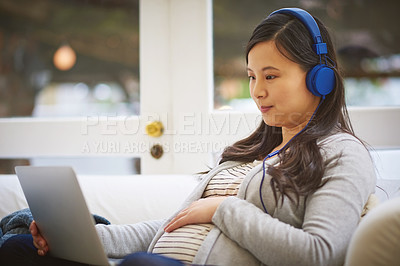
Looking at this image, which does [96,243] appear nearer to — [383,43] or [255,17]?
[255,17]

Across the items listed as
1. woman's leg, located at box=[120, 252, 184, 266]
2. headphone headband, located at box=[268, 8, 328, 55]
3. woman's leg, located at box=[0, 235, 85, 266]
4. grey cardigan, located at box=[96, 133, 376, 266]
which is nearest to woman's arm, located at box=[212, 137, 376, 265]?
grey cardigan, located at box=[96, 133, 376, 266]

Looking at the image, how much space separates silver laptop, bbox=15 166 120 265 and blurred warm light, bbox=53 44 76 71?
120 centimetres

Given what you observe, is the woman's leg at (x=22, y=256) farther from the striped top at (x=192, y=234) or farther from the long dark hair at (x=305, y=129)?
the long dark hair at (x=305, y=129)

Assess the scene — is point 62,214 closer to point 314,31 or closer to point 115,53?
point 314,31

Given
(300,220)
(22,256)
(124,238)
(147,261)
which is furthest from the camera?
(124,238)

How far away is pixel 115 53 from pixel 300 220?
1442mm

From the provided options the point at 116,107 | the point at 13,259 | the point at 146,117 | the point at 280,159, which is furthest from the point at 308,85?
the point at 116,107

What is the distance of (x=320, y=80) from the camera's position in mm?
1112

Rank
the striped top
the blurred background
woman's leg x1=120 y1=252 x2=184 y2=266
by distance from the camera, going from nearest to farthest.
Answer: woman's leg x1=120 y1=252 x2=184 y2=266 → the striped top → the blurred background

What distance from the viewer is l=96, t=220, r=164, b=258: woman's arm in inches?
47.4

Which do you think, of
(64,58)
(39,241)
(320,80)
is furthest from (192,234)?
(64,58)

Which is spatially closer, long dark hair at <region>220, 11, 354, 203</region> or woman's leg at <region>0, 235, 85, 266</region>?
long dark hair at <region>220, 11, 354, 203</region>

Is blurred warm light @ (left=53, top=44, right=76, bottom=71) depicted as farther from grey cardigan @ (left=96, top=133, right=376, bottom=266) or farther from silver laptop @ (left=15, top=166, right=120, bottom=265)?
grey cardigan @ (left=96, top=133, right=376, bottom=266)

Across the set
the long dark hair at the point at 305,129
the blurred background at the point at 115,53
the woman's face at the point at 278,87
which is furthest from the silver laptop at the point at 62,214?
the blurred background at the point at 115,53
